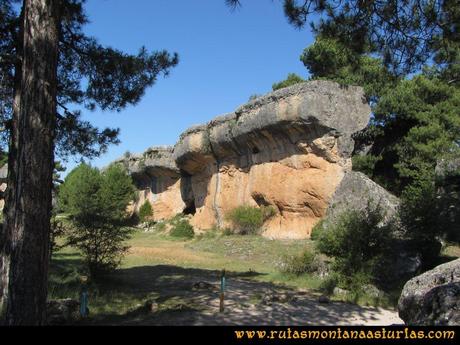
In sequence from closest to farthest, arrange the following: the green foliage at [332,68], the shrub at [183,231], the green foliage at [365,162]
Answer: the green foliage at [332,68]
the green foliage at [365,162]
the shrub at [183,231]

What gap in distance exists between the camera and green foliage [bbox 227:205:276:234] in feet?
70.9

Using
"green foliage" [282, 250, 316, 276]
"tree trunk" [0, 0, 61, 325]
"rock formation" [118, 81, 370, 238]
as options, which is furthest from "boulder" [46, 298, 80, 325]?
"rock formation" [118, 81, 370, 238]

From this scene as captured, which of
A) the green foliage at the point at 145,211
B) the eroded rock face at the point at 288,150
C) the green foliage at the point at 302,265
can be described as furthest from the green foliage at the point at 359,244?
the green foliage at the point at 145,211

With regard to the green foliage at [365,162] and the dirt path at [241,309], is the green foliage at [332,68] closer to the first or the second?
the green foliage at [365,162]

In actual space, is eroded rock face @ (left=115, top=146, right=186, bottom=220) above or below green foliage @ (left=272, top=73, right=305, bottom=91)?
below

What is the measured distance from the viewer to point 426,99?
63.3 feet

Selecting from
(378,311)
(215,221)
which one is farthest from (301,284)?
(215,221)

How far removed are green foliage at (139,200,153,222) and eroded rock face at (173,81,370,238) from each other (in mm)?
9279

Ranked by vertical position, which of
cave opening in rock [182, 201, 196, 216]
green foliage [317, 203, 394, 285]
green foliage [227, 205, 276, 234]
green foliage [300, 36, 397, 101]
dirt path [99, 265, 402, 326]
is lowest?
dirt path [99, 265, 402, 326]

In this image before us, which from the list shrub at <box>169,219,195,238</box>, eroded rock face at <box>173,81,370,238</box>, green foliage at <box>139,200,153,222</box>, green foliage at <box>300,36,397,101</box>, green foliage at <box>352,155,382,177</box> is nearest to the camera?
green foliage at <box>300,36,397,101</box>

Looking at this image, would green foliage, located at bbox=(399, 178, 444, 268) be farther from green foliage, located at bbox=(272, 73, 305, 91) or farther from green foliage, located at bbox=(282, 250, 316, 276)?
green foliage, located at bbox=(272, 73, 305, 91)

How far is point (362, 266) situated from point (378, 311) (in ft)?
5.43

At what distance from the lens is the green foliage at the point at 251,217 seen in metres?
21.6

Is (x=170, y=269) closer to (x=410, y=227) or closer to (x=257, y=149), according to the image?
(x=410, y=227)
